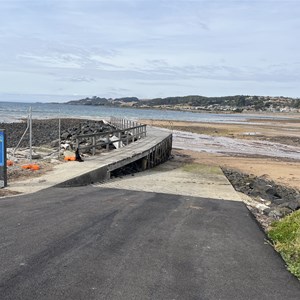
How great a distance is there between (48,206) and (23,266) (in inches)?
130

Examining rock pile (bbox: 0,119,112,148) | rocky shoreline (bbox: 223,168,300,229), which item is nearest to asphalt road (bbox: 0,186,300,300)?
rocky shoreline (bbox: 223,168,300,229)

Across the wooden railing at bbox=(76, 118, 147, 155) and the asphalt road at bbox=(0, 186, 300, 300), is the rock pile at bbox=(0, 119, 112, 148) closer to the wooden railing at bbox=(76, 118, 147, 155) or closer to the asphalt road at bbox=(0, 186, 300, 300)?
the wooden railing at bbox=(76, 118, 147, 155)

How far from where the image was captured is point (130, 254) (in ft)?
19.1

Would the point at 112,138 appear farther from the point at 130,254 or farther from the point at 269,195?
the point at 130,254

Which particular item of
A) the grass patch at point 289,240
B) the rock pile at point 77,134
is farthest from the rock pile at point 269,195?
the rock pile at point 77,134

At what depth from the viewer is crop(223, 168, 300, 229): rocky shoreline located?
34.5 ft

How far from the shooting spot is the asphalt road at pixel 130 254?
4.72m

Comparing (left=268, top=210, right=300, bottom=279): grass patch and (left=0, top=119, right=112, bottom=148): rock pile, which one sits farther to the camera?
(left=0, top=119, right=112, bottom=148): rock pile

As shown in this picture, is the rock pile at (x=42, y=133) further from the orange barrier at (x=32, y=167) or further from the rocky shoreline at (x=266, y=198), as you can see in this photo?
the rocky shoreline at (x=266, y=198)

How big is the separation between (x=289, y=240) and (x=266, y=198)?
752 cm

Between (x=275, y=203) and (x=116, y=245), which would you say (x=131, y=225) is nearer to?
(x=116, y=245)

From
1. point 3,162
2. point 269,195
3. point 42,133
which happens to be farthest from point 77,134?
point 3,162

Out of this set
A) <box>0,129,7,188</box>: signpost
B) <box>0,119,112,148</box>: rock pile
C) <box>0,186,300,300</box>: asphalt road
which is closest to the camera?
<box>0,186,300,300</box>: asphalt road

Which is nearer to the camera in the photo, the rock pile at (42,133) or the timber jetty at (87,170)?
the timber jetty at (87,170)
